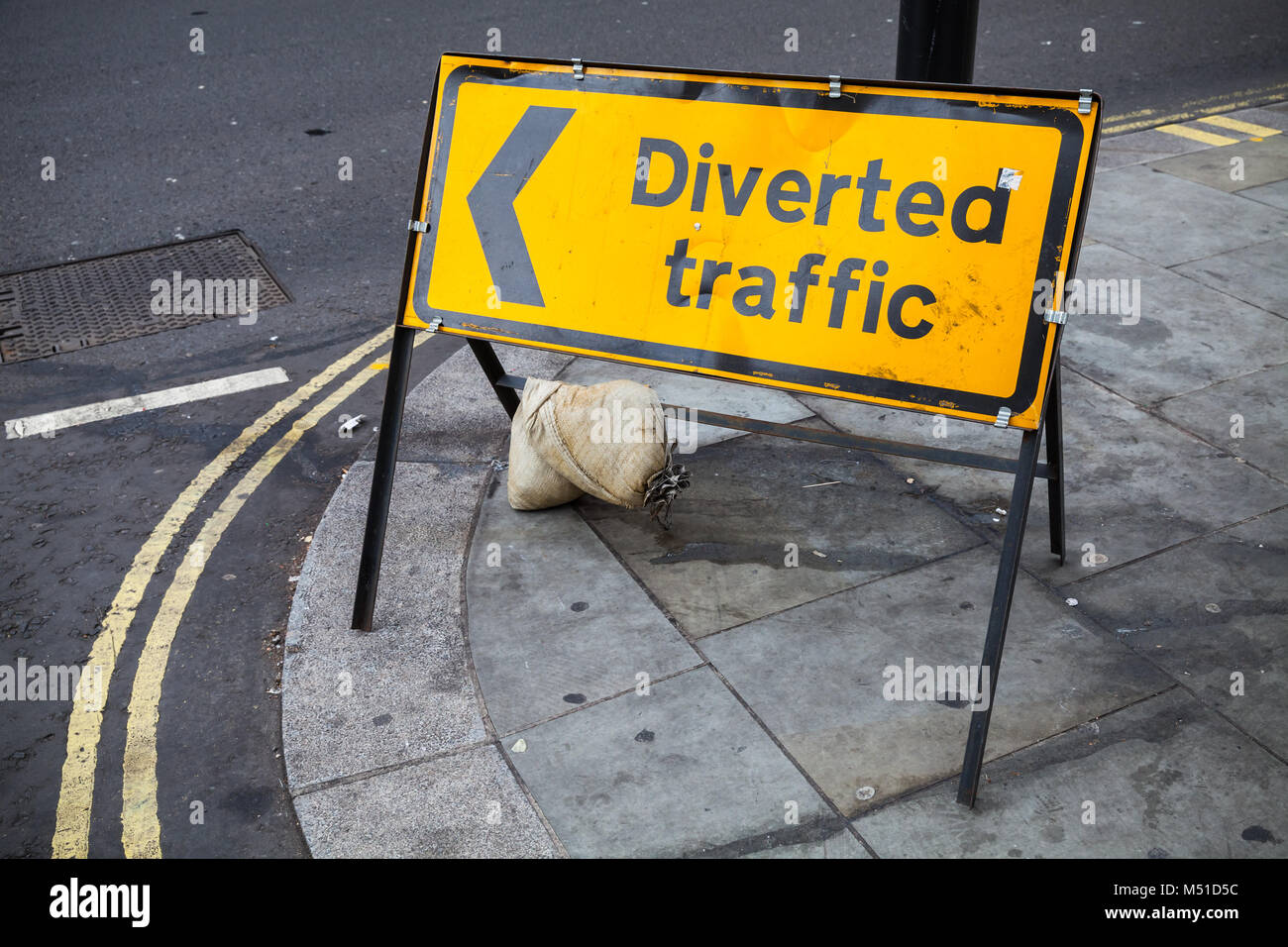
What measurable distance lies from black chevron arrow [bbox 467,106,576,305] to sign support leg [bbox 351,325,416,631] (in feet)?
1.43

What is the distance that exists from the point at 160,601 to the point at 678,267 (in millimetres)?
→ 2565

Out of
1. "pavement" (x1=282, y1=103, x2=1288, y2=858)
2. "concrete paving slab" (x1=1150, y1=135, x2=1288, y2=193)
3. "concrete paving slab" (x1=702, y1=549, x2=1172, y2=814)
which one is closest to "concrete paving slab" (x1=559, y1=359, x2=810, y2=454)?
"pavement" (x1=282, y1=103, x2=1288, y2=858)

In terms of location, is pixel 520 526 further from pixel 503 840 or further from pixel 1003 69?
pixel 1003 69

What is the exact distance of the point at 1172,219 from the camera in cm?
772

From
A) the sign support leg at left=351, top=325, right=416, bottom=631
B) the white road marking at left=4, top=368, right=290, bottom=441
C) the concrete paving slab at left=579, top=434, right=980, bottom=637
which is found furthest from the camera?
the white road marking at left=4, top=368, right=290, bottom=441

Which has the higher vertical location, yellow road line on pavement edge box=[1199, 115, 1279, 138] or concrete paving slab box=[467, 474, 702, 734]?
yellow road line on pavement edge box=[1199, 115, 1279, 138]

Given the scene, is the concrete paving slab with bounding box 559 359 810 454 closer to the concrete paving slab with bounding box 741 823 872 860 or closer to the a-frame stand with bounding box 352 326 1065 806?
the a-frame stand with bounding box 352 326 1065 806

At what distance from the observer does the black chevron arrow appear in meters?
4.06

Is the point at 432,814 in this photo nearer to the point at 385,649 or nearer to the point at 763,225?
the point at 385,649

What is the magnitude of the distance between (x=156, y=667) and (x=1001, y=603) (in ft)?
10.2

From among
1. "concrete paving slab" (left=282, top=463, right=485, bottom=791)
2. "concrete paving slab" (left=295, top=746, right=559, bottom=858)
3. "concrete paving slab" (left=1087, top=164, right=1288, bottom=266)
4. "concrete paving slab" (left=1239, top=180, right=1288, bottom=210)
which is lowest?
"concrete paving slab" (left=295, top=746, right=559, bottom=858)

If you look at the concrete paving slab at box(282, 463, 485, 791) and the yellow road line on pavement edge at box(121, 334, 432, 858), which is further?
the concrete paving slab at box(282, 463, 485, 791)

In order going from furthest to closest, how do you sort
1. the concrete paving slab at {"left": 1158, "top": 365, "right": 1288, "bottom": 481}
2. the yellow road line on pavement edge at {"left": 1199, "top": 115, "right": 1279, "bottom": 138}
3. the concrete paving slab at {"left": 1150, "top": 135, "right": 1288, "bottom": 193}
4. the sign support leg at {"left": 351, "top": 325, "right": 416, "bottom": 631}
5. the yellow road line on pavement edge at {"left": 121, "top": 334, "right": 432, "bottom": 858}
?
the yellow road line on pavement edge at {"left": 1199, "top": 115, "right": 1279, "bottom": 138}, the concrete paving slab at {"left": 1150, "top": 135, "right": 1288, "bottom": 193}, the concrete paving slab at {"left": 1158, "top": 365, "right": 1288, "bottom": 481}, the sign support leg at {"left": 351, "top": 325, "right": 416, "bottom": 631}, the yellow road line on pavement edge at {"left": 121, "top": 334, "right": 432, "bottom": 858}
